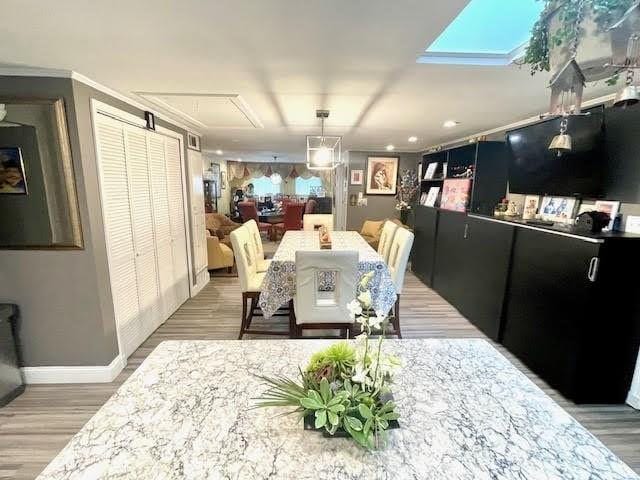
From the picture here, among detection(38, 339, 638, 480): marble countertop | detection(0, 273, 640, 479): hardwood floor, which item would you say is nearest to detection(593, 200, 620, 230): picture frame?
detection(0, 273, 640, 479): hardwood floor

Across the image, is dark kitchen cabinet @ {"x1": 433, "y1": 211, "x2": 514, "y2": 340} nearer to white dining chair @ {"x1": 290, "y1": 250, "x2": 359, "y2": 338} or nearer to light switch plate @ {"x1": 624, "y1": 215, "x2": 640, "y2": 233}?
light switch plate @ {"x1": 624, "y1": 215, "x2": 640, "y2": 233}

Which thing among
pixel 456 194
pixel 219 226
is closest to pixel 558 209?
pixel 456 194

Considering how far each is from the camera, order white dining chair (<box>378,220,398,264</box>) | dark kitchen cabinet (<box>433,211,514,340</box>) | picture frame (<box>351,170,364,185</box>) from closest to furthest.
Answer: dark kitchen cabinet (<box>433,211,514,340</box>)
white dining chair (<box>378,220,398,264</box>)
picture frame (<box>351,170,364,185</box>)

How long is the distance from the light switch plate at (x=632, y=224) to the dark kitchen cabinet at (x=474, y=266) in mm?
718

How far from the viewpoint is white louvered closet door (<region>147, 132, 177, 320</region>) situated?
296 centimetres

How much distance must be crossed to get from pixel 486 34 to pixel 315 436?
2.04m

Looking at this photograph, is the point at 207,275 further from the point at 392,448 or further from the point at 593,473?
the point at 593,473

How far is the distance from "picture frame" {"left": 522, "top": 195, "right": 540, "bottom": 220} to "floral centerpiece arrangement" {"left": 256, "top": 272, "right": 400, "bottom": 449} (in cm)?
286

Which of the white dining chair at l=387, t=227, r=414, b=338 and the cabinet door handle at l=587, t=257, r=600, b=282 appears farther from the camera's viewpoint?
the white dining chair at l=387, t=227, r=414, b=338

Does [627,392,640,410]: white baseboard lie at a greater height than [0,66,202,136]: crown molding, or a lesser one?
lesser

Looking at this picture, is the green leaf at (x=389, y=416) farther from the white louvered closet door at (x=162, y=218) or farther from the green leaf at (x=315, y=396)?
the white louvered closet door at (x=162, y=218)

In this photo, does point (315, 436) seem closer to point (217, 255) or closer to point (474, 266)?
point (474, 266)

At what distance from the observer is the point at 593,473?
2.25ft

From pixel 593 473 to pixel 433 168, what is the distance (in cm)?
449
